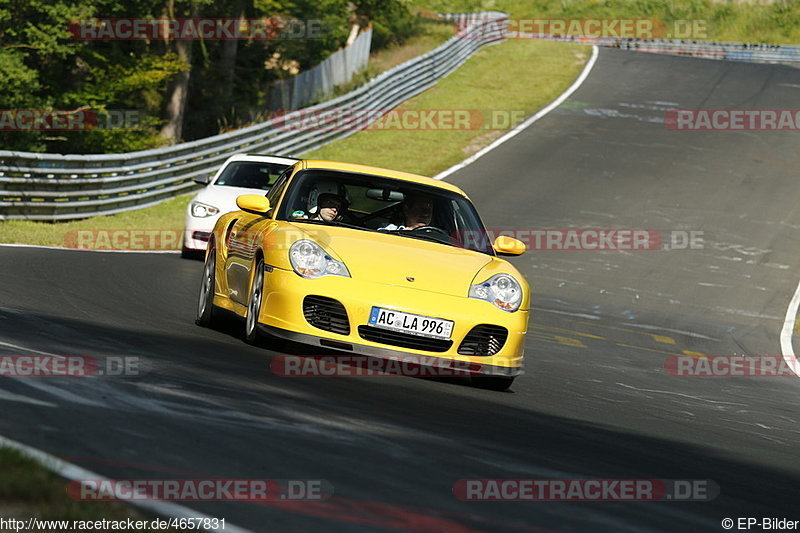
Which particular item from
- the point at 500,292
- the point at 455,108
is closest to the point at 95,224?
the point at 500,292

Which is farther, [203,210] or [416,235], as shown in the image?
[203,210]

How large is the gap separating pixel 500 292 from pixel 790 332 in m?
8.67

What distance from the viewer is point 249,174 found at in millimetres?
17797

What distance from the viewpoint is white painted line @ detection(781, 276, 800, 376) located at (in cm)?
1415

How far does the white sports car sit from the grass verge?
2.13 meters

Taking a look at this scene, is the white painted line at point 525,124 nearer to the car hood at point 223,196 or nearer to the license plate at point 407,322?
the car hood at point 223,196

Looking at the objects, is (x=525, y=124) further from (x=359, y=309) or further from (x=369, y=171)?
(x=359, y=309)

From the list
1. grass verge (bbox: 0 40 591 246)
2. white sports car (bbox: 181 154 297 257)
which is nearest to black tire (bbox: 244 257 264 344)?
white sports car (bbox: 181 154 297 257)

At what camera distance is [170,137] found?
3553cm

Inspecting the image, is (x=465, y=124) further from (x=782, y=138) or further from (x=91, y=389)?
(x=91, y=389)

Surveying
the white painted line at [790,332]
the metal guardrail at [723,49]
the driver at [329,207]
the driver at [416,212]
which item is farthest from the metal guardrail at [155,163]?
the metal guardrail at [723,49]

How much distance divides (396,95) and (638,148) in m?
7.01

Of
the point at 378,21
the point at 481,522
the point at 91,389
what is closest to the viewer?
the point at 481,522

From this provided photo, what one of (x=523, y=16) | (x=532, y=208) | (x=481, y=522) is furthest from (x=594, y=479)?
(x=523, y=16)
